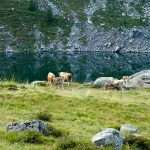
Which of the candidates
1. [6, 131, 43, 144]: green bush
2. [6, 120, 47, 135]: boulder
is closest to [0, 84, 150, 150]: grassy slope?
[6, 131, 43, 144]: green bush

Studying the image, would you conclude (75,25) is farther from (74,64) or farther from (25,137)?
(25,137)

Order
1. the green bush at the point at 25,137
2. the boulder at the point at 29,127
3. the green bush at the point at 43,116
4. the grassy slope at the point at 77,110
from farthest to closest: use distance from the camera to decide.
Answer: the green bush at the point at 43,116, the grassy slope at the point at 77,110, the boulder at the point at 29,127, the green bush at the point at 25,137

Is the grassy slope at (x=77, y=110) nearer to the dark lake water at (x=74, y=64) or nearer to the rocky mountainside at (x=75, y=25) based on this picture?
the dark lake water at (x=74, y=64)

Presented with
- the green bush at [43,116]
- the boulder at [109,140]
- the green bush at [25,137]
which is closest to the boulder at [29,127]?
the green bush at [25,137]

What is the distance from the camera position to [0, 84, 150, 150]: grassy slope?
22875 millimetres

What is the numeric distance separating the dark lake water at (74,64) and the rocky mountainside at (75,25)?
251 inches

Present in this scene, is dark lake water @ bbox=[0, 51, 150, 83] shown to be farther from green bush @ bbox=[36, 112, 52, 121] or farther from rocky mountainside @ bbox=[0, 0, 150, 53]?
green bush @ bbox=[36, 112, 52, 121]

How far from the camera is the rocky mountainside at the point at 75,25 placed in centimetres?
16150

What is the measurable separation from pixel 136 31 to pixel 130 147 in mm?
154948

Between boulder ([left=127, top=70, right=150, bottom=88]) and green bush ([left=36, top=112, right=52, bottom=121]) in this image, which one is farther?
boulder ([left=127, top=70, right=150, bottom=88])

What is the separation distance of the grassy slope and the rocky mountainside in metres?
125

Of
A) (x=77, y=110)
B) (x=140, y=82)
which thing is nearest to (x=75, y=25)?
(x=140, y=82)

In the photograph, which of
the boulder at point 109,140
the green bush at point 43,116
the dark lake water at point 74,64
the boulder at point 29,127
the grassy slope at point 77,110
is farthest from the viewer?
the dark lake water at point 74,64

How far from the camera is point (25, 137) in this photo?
57.8ft
